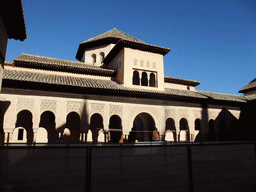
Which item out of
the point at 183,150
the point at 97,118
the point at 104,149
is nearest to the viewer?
the point at 104,149

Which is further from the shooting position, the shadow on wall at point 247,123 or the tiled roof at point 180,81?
the tiled roof at point 180,81

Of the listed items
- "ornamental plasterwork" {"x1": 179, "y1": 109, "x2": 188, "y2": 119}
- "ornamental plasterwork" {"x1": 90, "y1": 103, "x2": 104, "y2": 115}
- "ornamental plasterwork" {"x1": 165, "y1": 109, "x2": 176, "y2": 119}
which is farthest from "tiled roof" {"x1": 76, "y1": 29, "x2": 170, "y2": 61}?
"ornamental plasterwork" {"x1": 90, "y1": 103, "x2": 104, "y2": 115}

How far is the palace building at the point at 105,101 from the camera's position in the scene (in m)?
10.3

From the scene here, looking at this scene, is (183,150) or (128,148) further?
(183,150)

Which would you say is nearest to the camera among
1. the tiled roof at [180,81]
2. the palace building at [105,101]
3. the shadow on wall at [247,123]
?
the palace building at [105,101]

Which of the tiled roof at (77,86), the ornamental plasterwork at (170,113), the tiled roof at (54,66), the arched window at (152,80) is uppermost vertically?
the tiled roof at (54,66)

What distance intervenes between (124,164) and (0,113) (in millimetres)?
10065

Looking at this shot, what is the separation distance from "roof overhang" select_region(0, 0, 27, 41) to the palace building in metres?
4.13

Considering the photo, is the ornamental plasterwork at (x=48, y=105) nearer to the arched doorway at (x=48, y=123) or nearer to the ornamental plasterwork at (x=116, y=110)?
the ornamental plasterwork at (x=116, y=110)

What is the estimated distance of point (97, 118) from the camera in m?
14.8

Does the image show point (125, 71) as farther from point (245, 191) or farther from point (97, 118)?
point (245, 191)

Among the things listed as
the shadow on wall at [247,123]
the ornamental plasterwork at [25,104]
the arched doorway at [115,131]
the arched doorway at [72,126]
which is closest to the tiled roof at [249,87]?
the shadow on wall at [247,123]

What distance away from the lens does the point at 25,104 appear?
10.2m

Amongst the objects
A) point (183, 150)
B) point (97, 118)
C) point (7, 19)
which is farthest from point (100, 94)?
point (183, 150)
